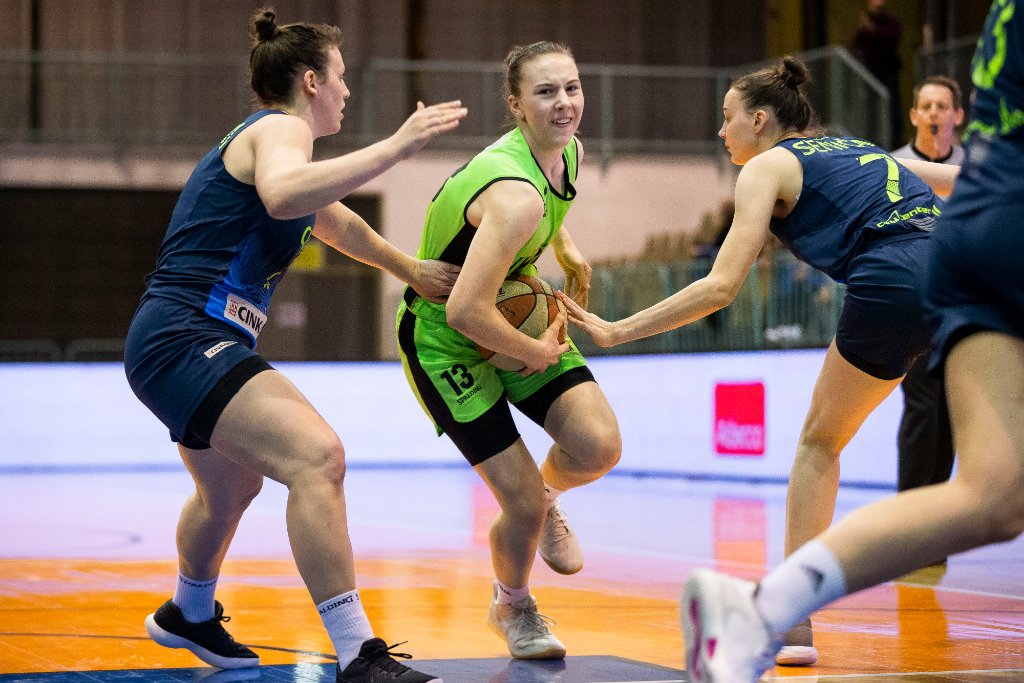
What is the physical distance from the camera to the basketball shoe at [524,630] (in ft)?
13.5

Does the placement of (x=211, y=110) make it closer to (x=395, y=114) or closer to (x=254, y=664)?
(x=395, y=114)

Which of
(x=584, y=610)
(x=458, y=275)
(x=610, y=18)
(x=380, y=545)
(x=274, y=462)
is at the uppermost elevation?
(x=610, y=18)

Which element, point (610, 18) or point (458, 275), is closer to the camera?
point (458, 275)

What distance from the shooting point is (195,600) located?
3.97 m

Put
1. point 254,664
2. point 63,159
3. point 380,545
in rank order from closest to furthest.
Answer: point 254,664, point 380,545, point 63,159

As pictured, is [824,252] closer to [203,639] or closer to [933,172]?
[933,172]

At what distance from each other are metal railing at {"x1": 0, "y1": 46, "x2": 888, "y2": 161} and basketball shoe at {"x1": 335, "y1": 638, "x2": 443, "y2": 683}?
1487 cm

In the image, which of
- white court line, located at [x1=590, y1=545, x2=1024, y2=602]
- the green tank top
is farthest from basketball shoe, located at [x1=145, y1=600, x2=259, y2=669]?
white court line, located at [x1=590, y1=545, x2=1024, y2=602]

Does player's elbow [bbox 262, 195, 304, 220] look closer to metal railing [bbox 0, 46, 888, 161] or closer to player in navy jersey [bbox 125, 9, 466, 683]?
player in navy jersey [bbox 125, 9, 466, 683]

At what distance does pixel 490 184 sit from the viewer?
3.97 meters

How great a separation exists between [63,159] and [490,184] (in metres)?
15.2

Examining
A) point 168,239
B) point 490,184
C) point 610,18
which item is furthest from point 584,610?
point 610,18

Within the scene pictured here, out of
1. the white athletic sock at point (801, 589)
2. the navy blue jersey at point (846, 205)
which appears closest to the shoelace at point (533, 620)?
the navy blue jersey at point (846, 205)

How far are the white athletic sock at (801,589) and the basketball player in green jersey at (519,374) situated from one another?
1.50m
